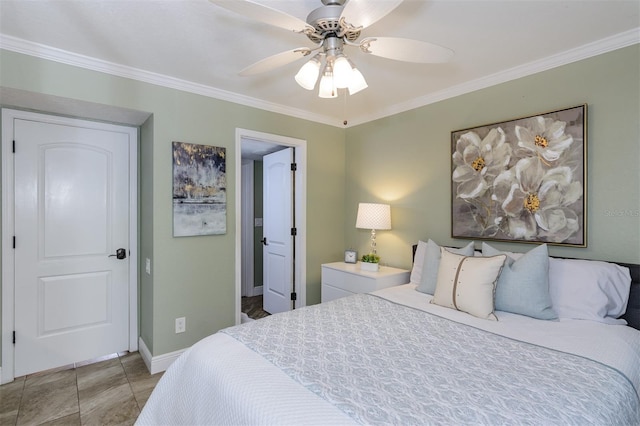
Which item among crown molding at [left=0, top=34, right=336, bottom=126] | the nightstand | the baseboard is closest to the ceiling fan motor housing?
crown molding at [left=0, top=34, right=336, bottom=126]

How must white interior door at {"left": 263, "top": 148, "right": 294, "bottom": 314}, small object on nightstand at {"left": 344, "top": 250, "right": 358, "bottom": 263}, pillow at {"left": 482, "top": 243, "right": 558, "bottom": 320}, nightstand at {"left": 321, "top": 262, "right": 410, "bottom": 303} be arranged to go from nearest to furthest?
pillow at {"left": 482, "top": 243, "right": 558, "bottom": 320}
nightstand at {"left": 321, "top": 262, "right": 410, "bottom": 303}
small object on nightstand at {"left": 344, "top": 250, "right": 358, "bottom": 263}
white interior door at {"left": 263, "top": 148, "right": 294, "bottom": 314}

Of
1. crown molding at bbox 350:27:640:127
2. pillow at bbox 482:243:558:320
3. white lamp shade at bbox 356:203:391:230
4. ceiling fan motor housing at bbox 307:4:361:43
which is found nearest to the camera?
ceiling fan motor housing at bbox 307:4:361:43

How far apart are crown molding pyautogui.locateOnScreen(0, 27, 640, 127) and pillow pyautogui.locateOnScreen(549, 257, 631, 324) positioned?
1.37 m

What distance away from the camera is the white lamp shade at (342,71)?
153 cm

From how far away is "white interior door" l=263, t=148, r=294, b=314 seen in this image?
3.64 m

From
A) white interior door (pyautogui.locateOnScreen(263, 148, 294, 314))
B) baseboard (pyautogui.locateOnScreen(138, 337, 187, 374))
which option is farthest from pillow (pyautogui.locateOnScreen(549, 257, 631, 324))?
baseboard (pyautogui.locateOnScreen(138, 337, 187, 374))

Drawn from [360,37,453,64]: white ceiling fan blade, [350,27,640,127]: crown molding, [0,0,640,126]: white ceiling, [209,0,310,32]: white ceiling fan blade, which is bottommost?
[360,37,453,64]: white ceiling fan blade

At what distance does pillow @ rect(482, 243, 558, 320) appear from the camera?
1.85 meters

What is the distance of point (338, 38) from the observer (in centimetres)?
152

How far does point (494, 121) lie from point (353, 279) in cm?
181

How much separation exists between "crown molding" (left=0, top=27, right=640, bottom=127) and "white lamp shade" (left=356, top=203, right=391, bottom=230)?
1.01m

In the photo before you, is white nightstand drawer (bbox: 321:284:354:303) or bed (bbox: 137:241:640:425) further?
white nightstand drawer (bbox: 321:284:354:303)

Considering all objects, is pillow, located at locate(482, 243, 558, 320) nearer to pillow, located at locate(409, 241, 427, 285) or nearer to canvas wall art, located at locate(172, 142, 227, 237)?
pillow, located at locate(409, 241, 427, 285)

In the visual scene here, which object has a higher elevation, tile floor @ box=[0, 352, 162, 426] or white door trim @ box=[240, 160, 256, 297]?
white door trim @ box=[240, 160, 256, 297]
